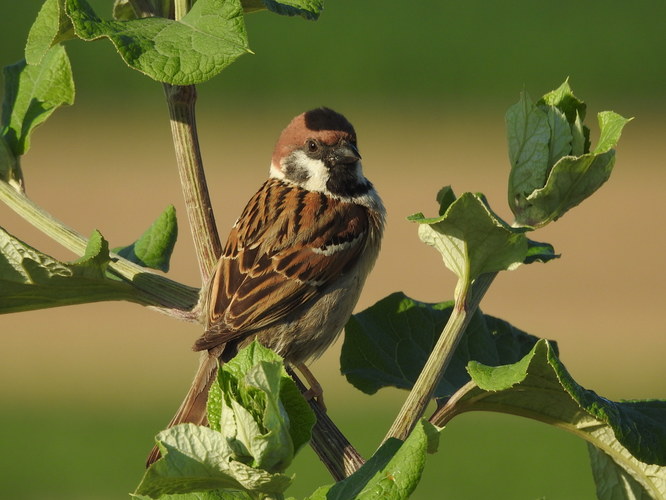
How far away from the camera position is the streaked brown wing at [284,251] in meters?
3.37

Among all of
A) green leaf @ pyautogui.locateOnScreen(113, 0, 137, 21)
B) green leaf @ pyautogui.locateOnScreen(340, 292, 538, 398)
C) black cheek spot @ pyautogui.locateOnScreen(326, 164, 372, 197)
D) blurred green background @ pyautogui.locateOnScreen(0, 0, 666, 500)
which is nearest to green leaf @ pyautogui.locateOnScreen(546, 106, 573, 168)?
green leaf @ pyautogui.locateOnScreen(340, 292, 538, 398)

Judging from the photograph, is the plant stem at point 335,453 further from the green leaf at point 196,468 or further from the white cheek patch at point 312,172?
Result: the white cheek patch at point 312,172

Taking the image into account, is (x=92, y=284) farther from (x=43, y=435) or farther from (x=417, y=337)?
(x=43, y=435)

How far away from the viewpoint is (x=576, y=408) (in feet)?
6.14

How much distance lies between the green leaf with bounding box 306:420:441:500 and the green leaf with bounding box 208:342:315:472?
8 centimetres

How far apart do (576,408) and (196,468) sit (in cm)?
73

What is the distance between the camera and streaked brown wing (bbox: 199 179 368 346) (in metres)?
3.37

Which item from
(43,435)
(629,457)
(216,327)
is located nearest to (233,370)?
(629,457)

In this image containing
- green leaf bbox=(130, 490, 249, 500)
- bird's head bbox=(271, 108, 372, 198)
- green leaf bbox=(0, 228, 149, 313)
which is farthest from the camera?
bird's head bbox=(271, 108, 372, 198)

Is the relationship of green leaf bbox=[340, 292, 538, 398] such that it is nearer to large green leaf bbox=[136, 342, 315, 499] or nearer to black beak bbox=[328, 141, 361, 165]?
large green leaf bbox=[136, 342, 315, 499]

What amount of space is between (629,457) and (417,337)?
597mm

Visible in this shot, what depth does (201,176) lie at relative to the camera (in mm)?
2045

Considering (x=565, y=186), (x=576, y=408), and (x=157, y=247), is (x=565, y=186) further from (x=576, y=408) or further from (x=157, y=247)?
(x=157, y=247)

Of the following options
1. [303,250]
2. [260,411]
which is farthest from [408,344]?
[303,250]
